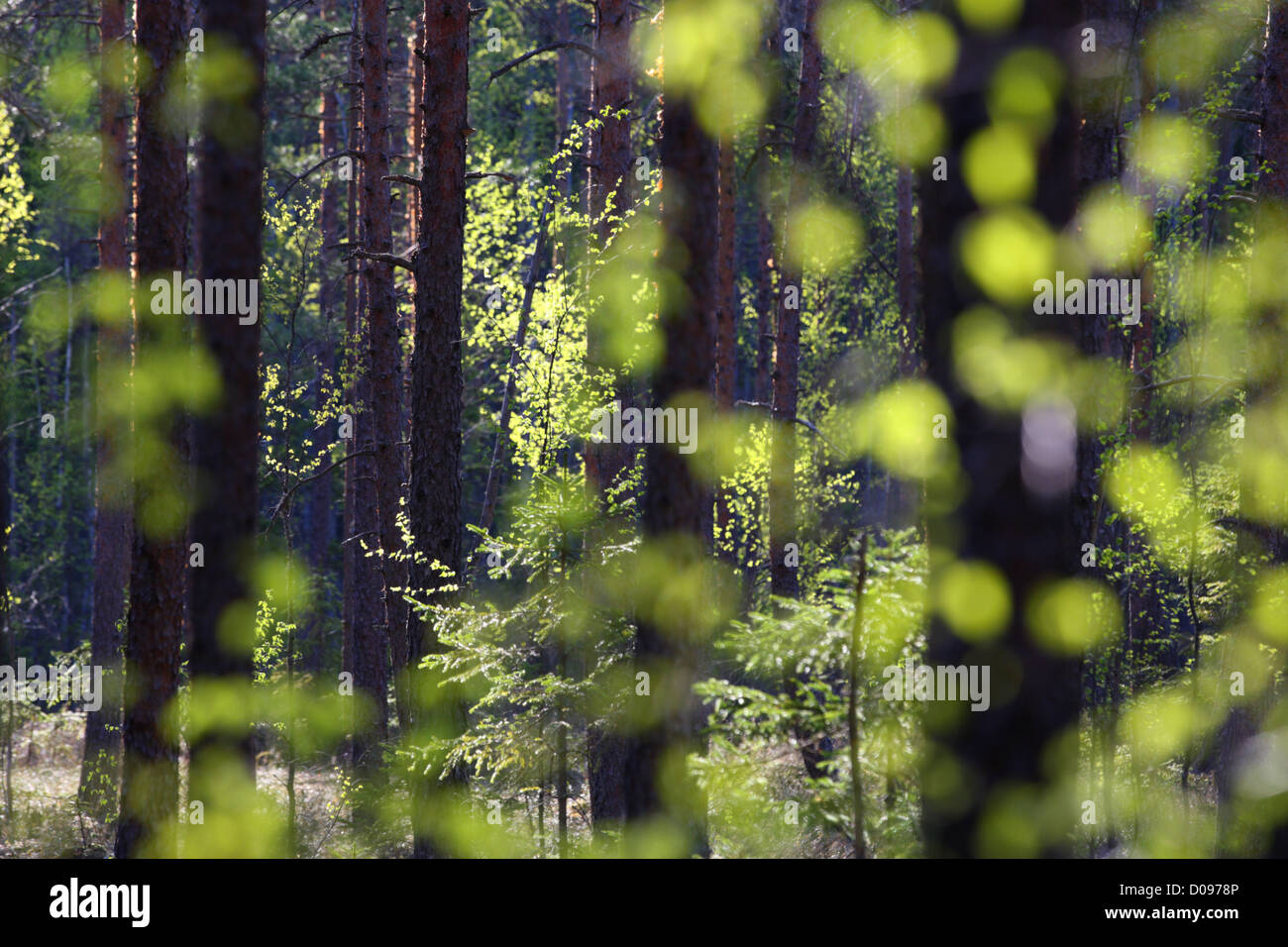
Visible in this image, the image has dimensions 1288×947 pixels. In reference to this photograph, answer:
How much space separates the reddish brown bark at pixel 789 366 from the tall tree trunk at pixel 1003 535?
741 cm

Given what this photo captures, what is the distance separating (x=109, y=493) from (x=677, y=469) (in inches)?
452

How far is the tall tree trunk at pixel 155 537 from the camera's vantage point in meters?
7.70

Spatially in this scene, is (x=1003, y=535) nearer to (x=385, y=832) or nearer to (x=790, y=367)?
(x=790, y=367)

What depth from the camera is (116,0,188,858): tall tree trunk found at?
7.70m

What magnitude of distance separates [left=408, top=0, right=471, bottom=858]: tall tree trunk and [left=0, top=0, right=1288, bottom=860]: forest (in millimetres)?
36

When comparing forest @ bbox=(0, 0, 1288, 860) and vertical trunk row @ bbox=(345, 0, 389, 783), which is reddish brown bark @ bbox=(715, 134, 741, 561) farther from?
vertical trunk row @ bbox=(345, 0, 389, 783)

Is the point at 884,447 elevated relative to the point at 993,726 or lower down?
elevated

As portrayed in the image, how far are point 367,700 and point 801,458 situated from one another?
9.61 metres

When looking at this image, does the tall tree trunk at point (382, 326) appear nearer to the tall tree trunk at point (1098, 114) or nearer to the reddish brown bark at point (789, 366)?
the reddish brown bark at point (789, 366)

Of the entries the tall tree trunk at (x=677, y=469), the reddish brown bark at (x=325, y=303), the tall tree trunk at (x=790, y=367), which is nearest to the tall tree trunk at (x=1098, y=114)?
the tall tree trunk at (x=677, y=469)

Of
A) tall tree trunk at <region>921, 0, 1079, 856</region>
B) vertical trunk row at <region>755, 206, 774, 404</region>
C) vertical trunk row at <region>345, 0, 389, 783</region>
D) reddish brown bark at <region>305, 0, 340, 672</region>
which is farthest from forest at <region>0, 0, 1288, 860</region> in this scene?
vertical trunk row at <region>755, 206, 774, 404</region>

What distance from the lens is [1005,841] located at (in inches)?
148
